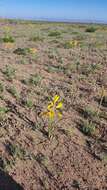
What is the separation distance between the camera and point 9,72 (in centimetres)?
888

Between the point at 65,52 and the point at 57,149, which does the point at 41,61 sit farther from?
the point at 57,149

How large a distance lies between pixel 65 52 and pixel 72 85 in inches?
157

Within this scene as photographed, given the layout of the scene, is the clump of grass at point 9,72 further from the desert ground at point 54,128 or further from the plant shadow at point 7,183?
the plant shadow at point 7,183

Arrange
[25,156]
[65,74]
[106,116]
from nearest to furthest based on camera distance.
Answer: [25,156]
[106,116]
[65,74]

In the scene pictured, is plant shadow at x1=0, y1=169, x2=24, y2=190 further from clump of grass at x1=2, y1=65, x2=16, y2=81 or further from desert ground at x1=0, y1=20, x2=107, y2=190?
clump of grass at x1=2, y1=65, x2=16, y2=81

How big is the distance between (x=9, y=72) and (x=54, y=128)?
3027 millimetres

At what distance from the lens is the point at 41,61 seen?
10.6 m

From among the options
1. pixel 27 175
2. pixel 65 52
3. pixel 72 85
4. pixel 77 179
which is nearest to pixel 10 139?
pixel 27 175

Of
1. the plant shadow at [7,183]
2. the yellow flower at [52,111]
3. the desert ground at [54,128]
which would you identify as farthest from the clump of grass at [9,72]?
the plant shadow at [7,183]

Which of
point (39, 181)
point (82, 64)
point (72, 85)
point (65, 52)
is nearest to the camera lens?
point (39, 181)

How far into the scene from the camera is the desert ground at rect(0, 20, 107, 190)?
5301 millimetres

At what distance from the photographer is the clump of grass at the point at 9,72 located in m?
8.65

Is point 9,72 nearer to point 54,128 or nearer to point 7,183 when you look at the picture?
point 54,128

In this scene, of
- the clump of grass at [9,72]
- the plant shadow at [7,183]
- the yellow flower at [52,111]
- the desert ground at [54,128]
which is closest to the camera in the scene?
the plant shadow at [7,183]
